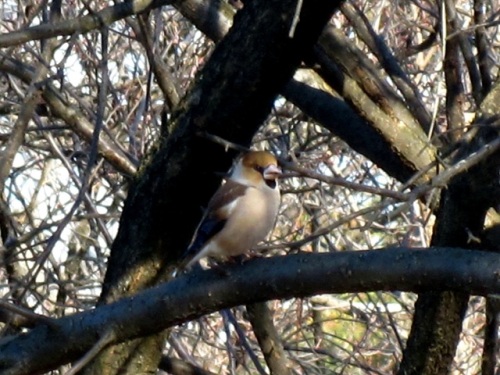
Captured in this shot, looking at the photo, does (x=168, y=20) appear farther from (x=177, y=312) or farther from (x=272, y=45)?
(x=177, y=312)

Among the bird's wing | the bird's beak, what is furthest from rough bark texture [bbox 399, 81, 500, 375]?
the bird's wing

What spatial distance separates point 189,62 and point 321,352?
2109mm

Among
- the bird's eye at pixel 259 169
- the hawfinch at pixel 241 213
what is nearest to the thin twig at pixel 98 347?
the hawfinch at pixel 241 213

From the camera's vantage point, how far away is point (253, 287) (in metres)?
3.06

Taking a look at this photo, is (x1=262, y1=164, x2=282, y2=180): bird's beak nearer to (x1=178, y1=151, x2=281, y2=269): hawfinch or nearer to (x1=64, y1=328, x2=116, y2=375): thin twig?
(x1=178, y1=151, x2=281, y2=269): hawfinch

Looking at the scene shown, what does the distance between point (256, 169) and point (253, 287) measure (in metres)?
0.94

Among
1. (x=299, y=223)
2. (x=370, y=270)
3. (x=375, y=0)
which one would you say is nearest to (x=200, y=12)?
(x=370, y=270)

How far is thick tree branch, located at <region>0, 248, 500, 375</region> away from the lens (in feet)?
8.95

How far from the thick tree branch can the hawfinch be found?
15.8 inches

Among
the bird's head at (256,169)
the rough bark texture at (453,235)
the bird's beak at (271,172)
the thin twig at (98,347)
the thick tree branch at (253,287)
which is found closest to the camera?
the thick tree branch at (253,287)

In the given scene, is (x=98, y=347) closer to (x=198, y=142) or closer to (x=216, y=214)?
(x=216, y=214)

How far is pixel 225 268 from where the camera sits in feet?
10.3

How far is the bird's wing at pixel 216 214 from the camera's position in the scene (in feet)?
12.3

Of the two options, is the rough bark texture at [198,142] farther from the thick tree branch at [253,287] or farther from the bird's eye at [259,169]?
the thick tree branch at [253,287]
